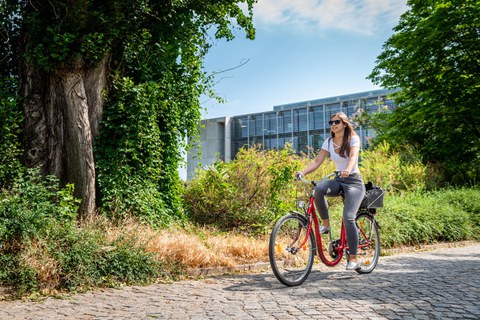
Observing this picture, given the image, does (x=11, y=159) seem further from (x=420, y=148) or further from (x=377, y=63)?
(x=377, y=63)

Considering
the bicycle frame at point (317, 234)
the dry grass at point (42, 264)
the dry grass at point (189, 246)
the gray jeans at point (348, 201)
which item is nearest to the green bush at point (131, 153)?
the dry grass at point (189, 246)

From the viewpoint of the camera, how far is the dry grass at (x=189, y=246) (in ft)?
22.3

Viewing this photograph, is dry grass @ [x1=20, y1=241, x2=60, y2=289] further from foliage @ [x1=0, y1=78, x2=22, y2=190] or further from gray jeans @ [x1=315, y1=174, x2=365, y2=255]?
gray jeans @ [x1=315, y1=174, x2=365, y2=255]

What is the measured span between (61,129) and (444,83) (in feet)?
53.9

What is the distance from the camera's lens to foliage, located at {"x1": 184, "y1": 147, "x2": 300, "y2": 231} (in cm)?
1023

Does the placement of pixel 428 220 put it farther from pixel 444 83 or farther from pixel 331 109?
pixel 331 109

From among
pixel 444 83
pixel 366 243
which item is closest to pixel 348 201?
pixel 366 243

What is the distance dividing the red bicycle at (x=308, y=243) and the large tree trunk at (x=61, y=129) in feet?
11.8

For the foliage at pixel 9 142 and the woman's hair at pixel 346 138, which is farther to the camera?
the foliage at pixel 9 142

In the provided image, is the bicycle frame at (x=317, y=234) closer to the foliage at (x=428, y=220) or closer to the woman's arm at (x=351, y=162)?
the woman's arm at (x=351, y=162)

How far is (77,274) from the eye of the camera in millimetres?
5793

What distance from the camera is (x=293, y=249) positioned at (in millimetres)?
5875

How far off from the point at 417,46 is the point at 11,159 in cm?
1695

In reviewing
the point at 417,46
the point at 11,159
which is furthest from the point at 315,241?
the point at 417,46
